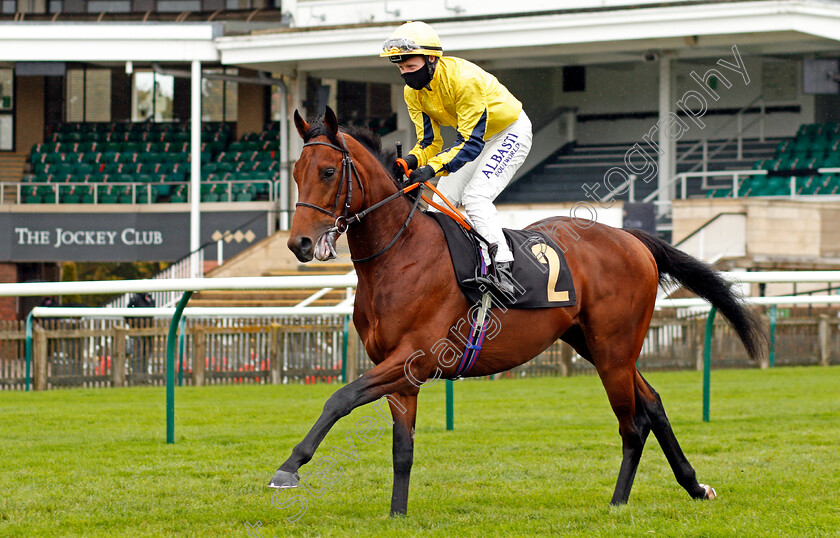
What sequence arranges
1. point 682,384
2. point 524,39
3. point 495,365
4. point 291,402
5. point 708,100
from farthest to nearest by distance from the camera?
point 708,100 < point 524,39 < point 682,384 < point 291,402 < point 495,365

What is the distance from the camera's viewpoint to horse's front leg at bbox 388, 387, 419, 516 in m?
4.71

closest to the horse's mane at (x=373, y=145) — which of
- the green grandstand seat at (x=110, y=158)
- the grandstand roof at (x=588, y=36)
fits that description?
the grandstand roof at (x=588, y=36)

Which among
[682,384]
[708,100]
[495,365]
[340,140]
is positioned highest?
[708,100]

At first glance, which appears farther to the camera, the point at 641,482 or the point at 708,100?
the point at 708,100

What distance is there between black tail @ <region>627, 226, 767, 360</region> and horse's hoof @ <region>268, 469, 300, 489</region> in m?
2.79

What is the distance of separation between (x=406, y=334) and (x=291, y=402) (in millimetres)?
5734

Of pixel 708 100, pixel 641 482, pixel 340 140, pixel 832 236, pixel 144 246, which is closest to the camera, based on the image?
pixel 340 140

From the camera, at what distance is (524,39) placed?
20.3 metres

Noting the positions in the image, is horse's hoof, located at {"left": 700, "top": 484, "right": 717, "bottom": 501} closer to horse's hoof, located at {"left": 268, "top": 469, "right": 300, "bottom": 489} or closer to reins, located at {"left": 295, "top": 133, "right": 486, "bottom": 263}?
reins, located at {"left": 295, "top": 133, "right": 486, "bottom": 263}

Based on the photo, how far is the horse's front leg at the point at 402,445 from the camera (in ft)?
15.5

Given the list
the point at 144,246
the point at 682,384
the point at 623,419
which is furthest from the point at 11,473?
the point at 144,246

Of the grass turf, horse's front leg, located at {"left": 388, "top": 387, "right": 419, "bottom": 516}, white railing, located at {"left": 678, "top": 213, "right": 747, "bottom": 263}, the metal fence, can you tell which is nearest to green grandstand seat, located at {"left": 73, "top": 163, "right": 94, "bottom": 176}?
the metal fence

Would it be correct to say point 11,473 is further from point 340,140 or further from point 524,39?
point 524,39

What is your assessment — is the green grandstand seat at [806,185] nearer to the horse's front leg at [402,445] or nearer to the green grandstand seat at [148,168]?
the green grandstand seat at [148,168]
